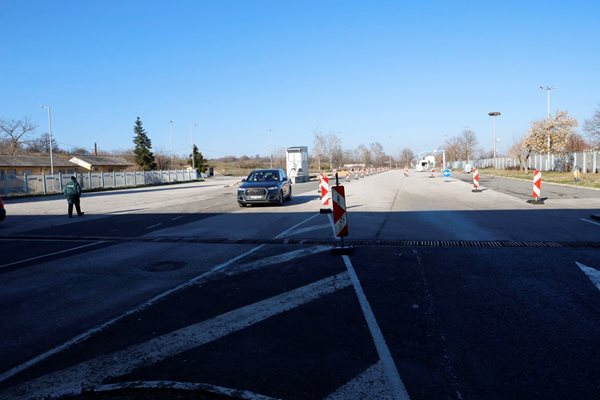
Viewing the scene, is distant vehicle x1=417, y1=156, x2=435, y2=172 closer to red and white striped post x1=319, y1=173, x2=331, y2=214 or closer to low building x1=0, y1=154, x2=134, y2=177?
low building x1=0, y1=154, x2=134, y2=177

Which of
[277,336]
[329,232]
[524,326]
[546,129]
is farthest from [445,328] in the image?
[546,129]

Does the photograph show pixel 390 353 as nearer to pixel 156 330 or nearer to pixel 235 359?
pixel 235 359

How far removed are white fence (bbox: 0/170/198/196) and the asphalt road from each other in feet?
103

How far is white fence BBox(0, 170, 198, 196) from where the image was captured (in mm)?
36406

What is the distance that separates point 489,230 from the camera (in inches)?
432

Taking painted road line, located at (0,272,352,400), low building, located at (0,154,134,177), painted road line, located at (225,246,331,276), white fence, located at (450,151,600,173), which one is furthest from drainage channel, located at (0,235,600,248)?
low building, located at (0,154,134,177)

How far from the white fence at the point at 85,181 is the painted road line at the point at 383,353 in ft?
125

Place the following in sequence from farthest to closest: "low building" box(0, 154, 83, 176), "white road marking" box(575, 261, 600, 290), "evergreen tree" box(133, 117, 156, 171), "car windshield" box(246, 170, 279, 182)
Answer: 1. "evergreen tree" box(133, 117, 156, 171)
2. "low building" box(0, 154, 83, 176)
3. "car windshield" box(246, 170, 279, 182)
4. "white road marking" box(575, 261, 600, 290)

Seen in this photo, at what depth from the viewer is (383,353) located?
13.3 feet

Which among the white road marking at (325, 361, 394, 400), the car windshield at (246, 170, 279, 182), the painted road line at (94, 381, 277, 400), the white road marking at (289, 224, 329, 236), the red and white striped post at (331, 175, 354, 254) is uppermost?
the car windshield at (246, 170, 279, 182)

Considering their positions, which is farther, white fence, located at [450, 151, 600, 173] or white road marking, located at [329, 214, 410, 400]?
white fence, located at [450, 151, 600, 173]

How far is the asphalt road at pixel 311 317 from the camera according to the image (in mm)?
3617

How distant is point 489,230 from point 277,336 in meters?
8.07

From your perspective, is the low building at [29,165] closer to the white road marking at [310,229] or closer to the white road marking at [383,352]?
the white road marking at [310,229]
